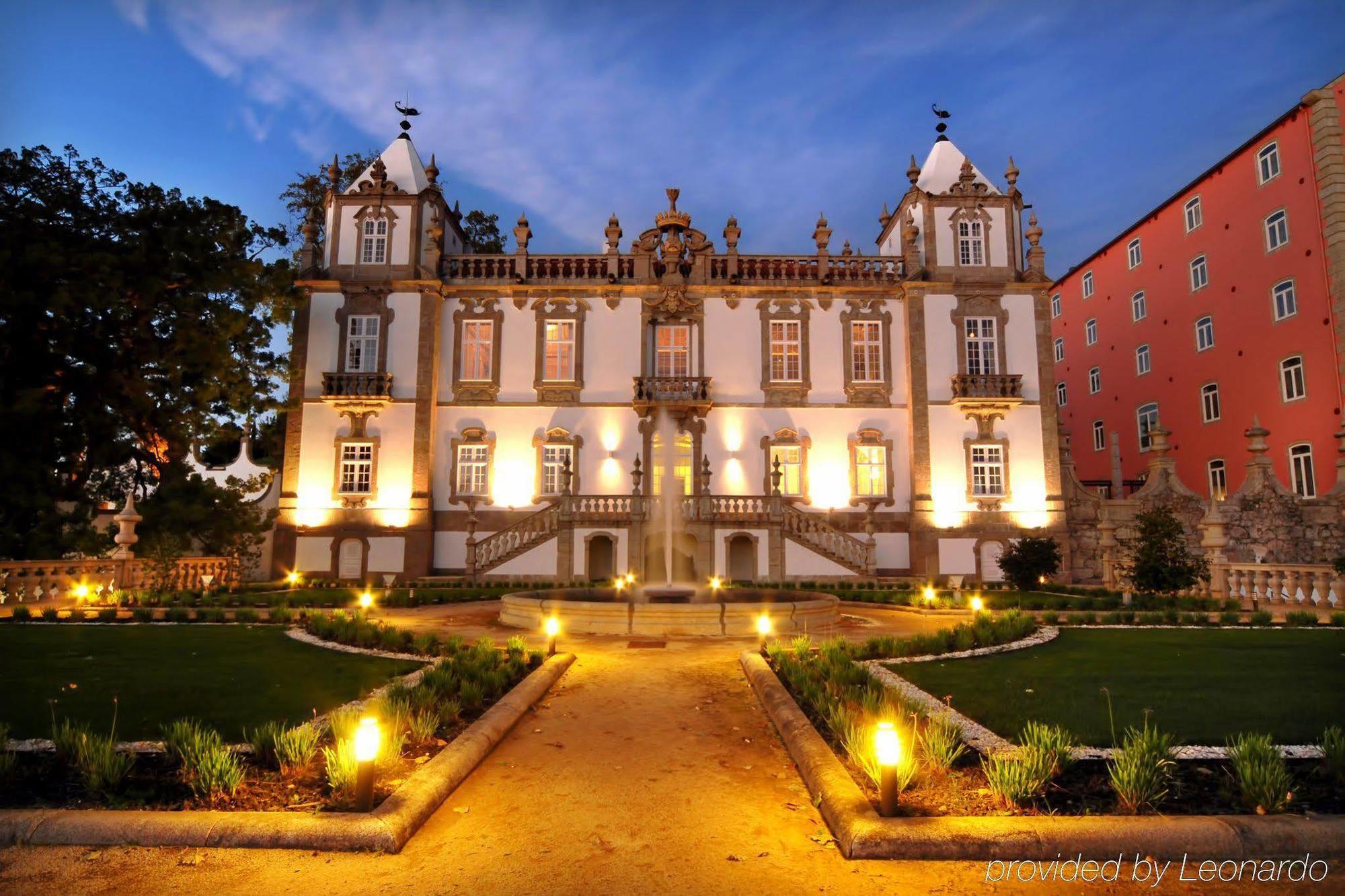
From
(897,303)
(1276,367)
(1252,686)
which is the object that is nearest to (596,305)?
(897,303)

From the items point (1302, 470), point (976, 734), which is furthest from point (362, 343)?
point (1302, 470)

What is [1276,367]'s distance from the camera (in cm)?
2848

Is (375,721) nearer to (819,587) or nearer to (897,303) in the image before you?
(819,587)

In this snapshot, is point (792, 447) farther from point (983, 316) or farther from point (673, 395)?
point (983, 316)

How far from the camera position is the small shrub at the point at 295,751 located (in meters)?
5.46

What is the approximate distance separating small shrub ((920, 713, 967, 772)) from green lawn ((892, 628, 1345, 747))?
60 centimetres

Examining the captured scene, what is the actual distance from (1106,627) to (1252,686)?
605 cm

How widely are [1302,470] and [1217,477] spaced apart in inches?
158

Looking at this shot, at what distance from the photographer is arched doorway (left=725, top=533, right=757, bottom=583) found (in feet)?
84.6

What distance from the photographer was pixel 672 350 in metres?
28.8

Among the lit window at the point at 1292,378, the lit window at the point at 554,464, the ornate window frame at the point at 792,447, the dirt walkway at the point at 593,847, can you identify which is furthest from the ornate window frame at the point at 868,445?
the dirt walkway at the point at 593,847

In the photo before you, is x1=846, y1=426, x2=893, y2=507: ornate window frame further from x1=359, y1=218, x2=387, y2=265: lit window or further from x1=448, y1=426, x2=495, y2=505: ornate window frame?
x1=359, y1=218, x2=387, y2=265: lit window

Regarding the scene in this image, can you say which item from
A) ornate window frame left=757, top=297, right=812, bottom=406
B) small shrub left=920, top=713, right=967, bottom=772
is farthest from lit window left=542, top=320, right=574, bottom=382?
small shrub left=920, top=713, right=967, bottom=772

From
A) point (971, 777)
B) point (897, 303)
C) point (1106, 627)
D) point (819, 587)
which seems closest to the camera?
point (971, 777)
